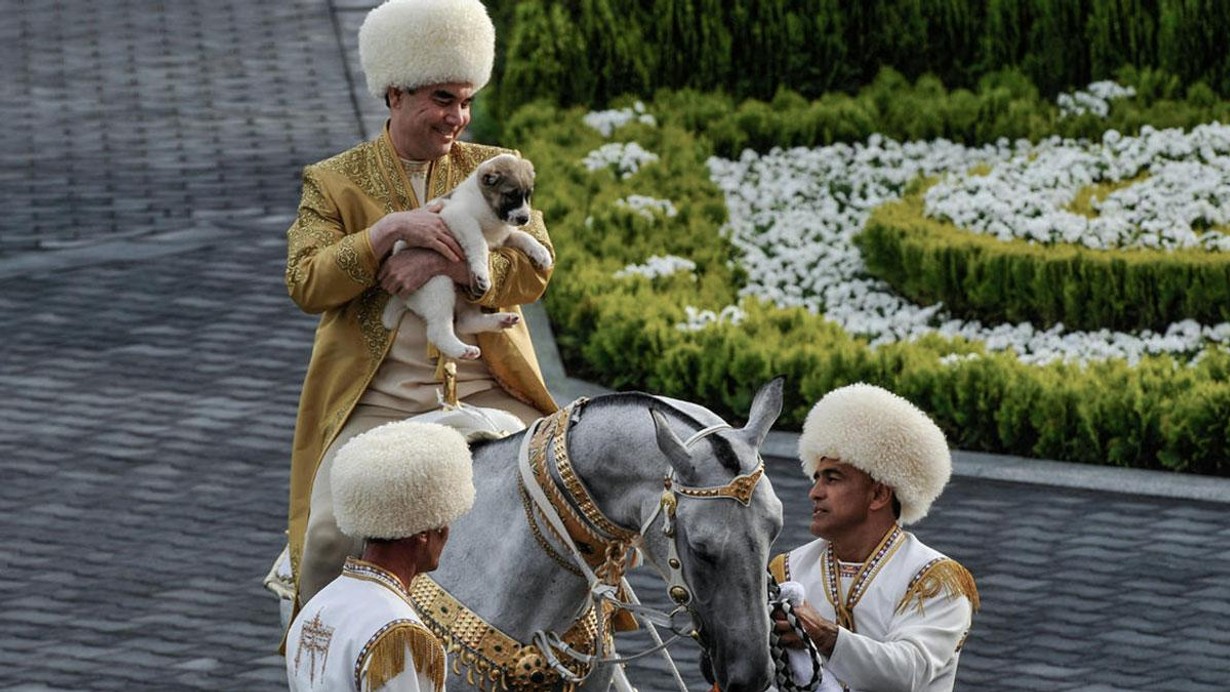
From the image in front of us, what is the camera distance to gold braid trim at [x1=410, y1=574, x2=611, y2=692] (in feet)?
18.2

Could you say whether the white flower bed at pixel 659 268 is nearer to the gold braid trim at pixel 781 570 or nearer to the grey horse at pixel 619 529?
the gold braid trim at pixel 781 570

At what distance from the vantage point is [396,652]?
16.5 ft

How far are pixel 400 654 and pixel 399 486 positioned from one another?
0.39m

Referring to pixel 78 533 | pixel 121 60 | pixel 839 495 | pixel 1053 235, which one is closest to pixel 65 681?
pixel 78 533

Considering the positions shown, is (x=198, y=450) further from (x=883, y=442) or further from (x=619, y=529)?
(x=619, y=529)

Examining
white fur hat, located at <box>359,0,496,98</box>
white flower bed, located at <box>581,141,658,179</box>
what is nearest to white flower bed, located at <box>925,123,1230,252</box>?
white flower bed, located at <box>581,141,658,179</box>

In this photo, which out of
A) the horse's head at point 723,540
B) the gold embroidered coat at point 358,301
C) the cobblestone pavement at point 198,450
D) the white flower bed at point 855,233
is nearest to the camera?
the horse's head at point 723,540

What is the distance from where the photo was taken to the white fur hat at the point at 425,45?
630 cm

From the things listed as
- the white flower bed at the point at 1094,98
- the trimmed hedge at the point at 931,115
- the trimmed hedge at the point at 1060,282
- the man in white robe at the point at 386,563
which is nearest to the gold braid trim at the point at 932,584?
the man in white robe at the point at 386,563

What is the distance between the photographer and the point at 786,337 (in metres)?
12.9

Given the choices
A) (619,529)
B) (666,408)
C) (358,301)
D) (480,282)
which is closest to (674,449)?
(666,408)

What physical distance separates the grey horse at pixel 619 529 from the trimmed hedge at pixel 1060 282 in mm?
7936

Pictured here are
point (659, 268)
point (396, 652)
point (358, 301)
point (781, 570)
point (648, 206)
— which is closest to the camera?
point (396, 652)

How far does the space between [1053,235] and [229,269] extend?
564 cm
